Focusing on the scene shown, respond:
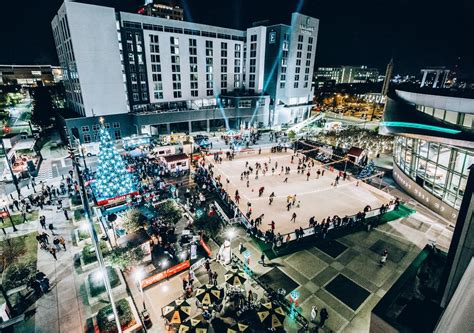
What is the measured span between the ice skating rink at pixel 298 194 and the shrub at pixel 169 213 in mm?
7373

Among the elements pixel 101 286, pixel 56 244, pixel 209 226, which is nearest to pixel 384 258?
pixel 209 226

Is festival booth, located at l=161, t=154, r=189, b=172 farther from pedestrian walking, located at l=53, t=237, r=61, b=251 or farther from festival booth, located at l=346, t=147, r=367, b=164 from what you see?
festival booth, located at l=346, t=147, r=367, b=164

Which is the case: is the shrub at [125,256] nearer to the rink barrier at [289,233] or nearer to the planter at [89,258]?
the planter at [89,258]

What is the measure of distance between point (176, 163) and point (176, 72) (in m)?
29.3

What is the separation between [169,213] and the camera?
875 inches

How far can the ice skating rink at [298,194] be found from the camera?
26.0m

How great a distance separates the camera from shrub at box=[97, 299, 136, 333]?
12.8 m

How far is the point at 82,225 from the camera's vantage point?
22141 mm

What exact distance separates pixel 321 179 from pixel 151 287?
26796mm

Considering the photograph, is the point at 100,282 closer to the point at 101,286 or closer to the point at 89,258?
the point at 101,286

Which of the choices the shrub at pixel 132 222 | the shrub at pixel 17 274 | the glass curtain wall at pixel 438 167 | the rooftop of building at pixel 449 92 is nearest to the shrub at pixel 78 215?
the shrub at pixel 132 222

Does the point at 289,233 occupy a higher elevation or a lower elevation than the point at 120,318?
higher

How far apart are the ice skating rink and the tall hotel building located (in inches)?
911

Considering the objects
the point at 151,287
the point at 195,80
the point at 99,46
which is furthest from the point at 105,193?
the point at 195,80
